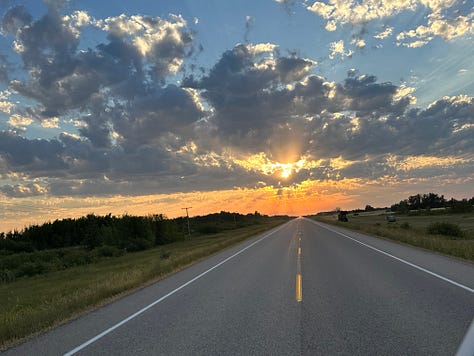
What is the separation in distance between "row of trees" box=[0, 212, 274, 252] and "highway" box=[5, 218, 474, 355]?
50.4 meters

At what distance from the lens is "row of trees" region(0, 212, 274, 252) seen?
227 ft

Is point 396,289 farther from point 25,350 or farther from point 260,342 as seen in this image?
point 25,350

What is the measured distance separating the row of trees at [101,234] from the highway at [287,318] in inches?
1985

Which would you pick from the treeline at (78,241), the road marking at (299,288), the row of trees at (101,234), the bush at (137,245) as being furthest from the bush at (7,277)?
the road marking at (299,288)

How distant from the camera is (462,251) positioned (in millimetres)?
18219

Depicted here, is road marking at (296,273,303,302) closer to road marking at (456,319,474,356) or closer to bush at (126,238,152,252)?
road marking at (456,319,474,356)

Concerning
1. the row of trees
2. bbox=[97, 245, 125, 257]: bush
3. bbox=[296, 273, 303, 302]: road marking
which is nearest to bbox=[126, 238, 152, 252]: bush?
the row of trees

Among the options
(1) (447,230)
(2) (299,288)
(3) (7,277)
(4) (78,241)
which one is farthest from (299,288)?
(4) (78,241)

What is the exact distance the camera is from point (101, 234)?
2896 inches

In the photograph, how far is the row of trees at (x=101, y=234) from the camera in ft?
227

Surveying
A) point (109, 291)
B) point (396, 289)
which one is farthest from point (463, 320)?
point (109, 291)

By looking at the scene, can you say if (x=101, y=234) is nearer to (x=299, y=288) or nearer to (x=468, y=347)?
(x=299, y=288)

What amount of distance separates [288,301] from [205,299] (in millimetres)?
2211

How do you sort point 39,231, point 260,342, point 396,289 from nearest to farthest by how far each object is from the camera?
point 260,342
point 396,289
point 39,231
